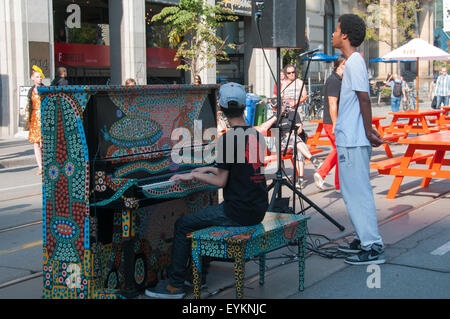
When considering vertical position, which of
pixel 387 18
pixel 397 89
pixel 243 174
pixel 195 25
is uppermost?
pixel 387 18

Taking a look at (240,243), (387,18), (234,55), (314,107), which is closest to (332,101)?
(240,243)

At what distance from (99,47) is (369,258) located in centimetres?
1897

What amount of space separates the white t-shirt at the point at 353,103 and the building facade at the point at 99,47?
12.6 m

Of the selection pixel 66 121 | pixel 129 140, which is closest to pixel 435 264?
pixel 129 140

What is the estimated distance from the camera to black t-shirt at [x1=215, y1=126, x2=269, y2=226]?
4883 millimetres

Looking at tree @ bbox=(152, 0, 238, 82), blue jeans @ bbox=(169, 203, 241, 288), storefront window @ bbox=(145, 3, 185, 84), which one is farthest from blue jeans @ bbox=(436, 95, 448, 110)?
blue jeans @ bbox=(169, 203, 241, 288)

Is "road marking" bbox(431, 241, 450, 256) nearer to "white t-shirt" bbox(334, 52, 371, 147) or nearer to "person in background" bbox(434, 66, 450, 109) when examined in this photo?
"white t-shirt" bbox(334, 52, 371, 147)

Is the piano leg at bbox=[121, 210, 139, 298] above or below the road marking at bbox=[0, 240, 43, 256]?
above

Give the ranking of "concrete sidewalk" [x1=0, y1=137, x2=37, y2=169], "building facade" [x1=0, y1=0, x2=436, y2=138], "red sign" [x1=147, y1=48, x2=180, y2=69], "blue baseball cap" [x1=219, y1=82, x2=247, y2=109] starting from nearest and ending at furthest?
"blue baseball cap" [x1=219, y1=82, x2=247, y2=109] < "concrete sidewalk" [x1=0, y1=137, x2=37, y2=169] < "building facade" [x1=0, y1=0, x2=436, y2=138] < "red sign" [x1=147, y1=48, x2=180, y2=69]

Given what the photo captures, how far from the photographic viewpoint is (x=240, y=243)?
454 centimetres

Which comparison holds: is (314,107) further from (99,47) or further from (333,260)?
(333,260)
